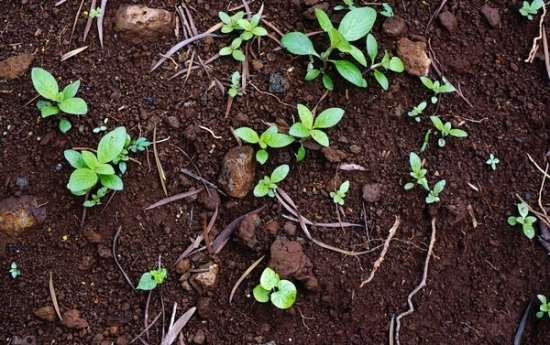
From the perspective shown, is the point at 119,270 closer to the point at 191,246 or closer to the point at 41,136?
the point at 191,246

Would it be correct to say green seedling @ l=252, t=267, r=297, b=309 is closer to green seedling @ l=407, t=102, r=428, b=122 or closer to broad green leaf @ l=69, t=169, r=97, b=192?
broad green leaf @ l=69, t=169, r=97, b=192

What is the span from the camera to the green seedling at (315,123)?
7.63ft

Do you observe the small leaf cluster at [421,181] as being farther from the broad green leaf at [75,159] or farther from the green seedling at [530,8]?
the broad green leaf at [75,159]

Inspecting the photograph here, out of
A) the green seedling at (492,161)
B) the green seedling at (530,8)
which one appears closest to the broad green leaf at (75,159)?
the green seedling at (492,161)

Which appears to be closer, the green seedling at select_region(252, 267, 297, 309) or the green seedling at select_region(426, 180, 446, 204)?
the green seedling at select_region(252, 267, 297, 309)

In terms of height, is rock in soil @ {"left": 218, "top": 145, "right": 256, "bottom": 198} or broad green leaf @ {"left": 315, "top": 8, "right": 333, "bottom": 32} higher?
broad green leaf @ {"left": 315, "top": 8, "right": 333, "bottom": 32}

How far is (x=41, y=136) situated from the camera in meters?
2.40

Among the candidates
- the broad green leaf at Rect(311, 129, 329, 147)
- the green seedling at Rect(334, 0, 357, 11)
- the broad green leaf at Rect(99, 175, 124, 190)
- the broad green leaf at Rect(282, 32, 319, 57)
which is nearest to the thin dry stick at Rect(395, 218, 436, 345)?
the broad green leaf at Rect(311, 129, 329, 147)

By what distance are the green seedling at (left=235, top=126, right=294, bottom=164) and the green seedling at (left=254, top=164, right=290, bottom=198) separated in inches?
2.8

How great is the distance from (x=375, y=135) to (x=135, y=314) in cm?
125

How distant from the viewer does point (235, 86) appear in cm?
244

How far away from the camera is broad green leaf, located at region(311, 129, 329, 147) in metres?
2.32

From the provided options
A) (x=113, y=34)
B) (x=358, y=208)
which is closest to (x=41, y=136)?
(x=113, y=34)

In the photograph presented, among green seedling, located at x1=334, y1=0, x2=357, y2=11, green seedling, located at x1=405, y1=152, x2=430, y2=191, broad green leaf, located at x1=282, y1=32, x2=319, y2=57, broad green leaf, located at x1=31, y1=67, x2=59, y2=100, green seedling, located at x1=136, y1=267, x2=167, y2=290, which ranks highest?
green seedling, located at x1=334, y1=0, x2=357, y2=11
